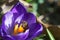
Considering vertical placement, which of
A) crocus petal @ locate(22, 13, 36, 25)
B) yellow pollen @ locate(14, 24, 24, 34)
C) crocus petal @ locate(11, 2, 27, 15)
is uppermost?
crocus petal @ locate(11, 2, 27, 15)

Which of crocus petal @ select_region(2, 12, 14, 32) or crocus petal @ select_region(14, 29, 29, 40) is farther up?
crocus petal @ select_region(2, 12, 14, 32)

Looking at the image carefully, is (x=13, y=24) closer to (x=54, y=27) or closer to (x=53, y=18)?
(x=54, y=27)

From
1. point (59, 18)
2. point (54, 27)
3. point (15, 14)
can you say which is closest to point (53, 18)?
point (59, 18)

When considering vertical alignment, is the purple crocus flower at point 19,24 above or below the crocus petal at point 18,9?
below
